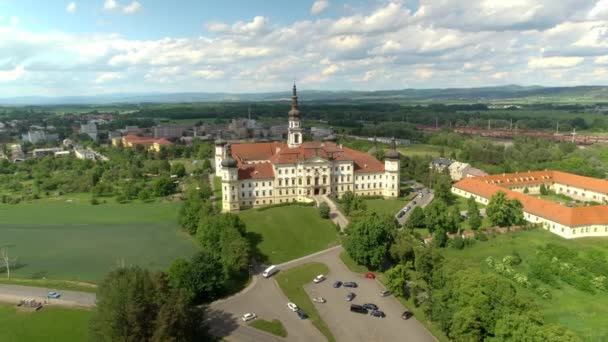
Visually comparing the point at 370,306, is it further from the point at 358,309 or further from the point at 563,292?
the point at 563,292

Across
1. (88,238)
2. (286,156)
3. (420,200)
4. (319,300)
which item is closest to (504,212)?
(420,200)

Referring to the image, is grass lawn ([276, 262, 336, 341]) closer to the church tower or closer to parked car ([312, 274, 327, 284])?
parked car ([312, 274, 327, 284])

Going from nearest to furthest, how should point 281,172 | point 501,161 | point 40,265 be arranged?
1. point 40,265
2. point 281,172
3. point 501,161

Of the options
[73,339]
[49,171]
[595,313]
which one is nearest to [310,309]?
[73,339]

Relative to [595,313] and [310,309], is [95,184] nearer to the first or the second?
[310,309]

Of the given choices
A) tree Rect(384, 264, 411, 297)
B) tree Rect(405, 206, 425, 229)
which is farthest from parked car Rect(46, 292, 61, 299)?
tree Rect(405, 206, 425, 229)

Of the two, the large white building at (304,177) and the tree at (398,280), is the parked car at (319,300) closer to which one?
the tree at (398,280)

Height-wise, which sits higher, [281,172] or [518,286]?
[281,172]
